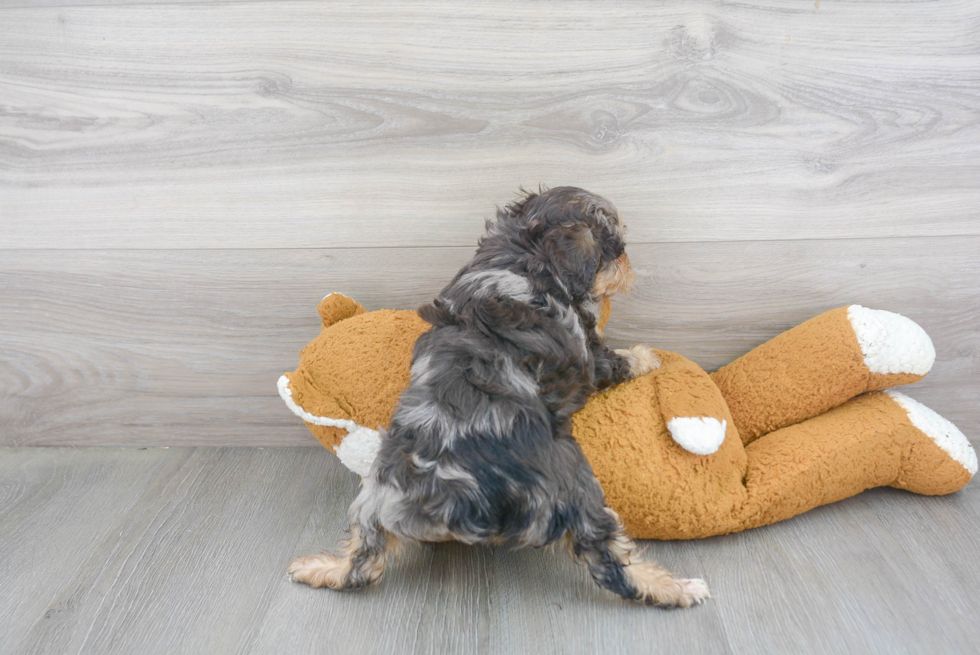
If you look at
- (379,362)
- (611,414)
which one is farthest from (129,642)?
(611,414)

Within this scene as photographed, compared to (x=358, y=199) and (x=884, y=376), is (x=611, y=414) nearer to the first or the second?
(x=884, y=376)

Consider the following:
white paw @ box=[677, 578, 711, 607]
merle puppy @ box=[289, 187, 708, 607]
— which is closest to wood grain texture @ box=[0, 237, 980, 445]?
merle puppy @ box=[289, 187, 708, 607]

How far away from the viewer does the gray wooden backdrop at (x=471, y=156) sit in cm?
229

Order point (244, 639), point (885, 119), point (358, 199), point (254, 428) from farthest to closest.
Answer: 1. point (254, 428)
2. point (358, 199)
3. point (885, 119)
4. point (244, 639)

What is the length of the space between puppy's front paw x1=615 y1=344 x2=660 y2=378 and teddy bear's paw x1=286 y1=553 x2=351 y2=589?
3.74ft

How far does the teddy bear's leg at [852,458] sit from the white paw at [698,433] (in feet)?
0.85

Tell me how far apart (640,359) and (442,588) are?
3.38ft

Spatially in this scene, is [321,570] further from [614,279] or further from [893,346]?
[893,346]

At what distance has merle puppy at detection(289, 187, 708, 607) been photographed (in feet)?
5.80

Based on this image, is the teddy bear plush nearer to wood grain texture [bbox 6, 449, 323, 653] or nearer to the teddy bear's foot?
the teddy bear's foot

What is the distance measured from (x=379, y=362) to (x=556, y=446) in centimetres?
69

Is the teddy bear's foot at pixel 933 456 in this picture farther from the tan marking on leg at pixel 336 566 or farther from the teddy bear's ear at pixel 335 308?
the teddy bear's ear at pixel 335 308

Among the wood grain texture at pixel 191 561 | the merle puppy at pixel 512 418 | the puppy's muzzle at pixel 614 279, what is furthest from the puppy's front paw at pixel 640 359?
the wood grain texture at pixel 191 561

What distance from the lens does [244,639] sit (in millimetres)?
1847
